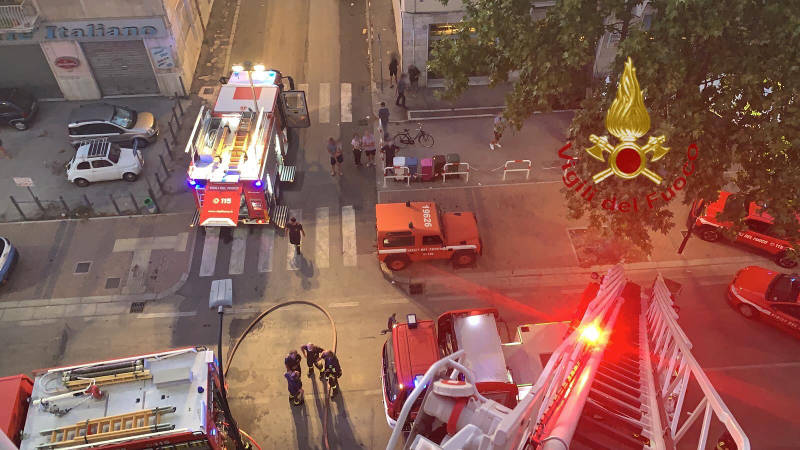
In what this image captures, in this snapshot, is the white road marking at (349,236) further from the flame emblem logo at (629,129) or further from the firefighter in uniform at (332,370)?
the flame emblem logo at (629,129)

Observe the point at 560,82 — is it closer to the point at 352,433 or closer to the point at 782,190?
the point at 782,190

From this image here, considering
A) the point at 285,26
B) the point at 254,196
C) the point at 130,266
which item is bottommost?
the point at 130,266

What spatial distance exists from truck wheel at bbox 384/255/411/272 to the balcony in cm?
1821

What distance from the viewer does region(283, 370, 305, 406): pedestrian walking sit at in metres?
14.8

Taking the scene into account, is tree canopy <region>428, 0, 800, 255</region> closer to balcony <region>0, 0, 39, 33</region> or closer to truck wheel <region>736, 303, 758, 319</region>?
truck wheel <region>736, 303, 758, 319</region>

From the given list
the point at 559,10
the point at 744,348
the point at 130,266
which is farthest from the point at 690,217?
the point at 130,266

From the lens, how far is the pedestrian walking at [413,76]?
2588 cm

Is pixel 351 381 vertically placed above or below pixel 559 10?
below

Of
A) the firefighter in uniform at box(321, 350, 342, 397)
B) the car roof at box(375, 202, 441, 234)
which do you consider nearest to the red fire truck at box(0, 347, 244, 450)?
the firefighter in uniform at box(321, 350, 342, 397)

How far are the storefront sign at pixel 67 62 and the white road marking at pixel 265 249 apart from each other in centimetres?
1295

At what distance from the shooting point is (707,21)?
12.2 m

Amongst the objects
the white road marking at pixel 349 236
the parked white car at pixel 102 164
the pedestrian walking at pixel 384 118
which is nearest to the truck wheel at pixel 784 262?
the white road marking at pixel 349 236

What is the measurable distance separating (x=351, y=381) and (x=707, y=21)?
12904mm

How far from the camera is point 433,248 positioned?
724 inches
